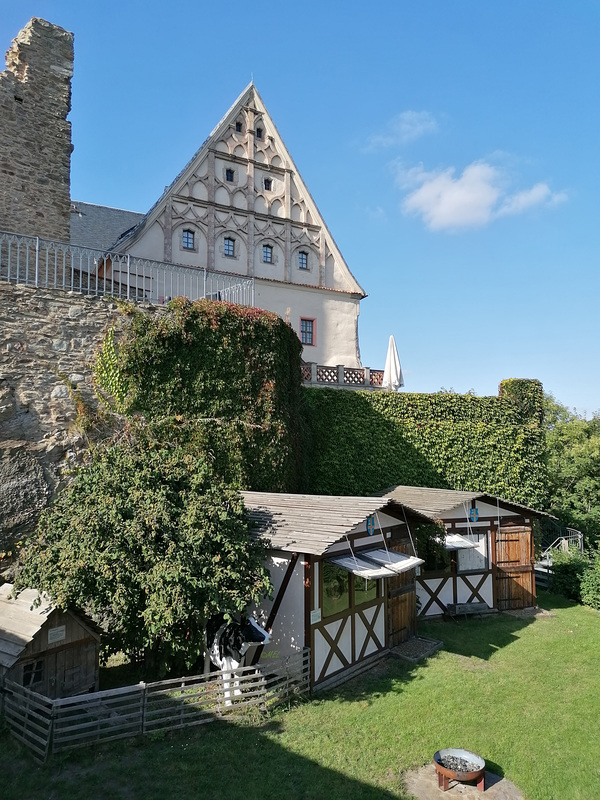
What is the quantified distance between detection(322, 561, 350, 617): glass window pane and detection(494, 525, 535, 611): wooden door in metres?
6.67

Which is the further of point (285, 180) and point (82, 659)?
point (285, 180)

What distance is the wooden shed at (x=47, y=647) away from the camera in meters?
7.26

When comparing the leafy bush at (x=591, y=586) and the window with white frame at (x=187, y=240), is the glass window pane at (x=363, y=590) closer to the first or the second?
the leafy bush at (x=591, y=586)

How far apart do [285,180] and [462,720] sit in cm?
1843

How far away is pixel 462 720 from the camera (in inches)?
312

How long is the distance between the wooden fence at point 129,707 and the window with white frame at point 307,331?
13924 millimetres

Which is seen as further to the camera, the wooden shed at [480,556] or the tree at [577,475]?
the tree at [577,475]

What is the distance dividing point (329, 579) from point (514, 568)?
25.8 ft

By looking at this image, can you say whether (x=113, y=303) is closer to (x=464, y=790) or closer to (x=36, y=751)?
(x=36, y=751)

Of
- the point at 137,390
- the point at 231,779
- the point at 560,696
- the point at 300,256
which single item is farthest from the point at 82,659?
the point at 300,256

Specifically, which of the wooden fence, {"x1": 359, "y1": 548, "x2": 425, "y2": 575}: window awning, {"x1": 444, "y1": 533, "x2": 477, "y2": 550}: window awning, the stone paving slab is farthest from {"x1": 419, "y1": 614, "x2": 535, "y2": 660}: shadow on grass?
the wooden fence

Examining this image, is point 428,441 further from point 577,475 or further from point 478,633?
point 577,475

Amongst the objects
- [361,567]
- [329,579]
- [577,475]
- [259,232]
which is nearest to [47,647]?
[329,579]

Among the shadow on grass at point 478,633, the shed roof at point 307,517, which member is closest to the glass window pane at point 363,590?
the shed roof at point 307,517
